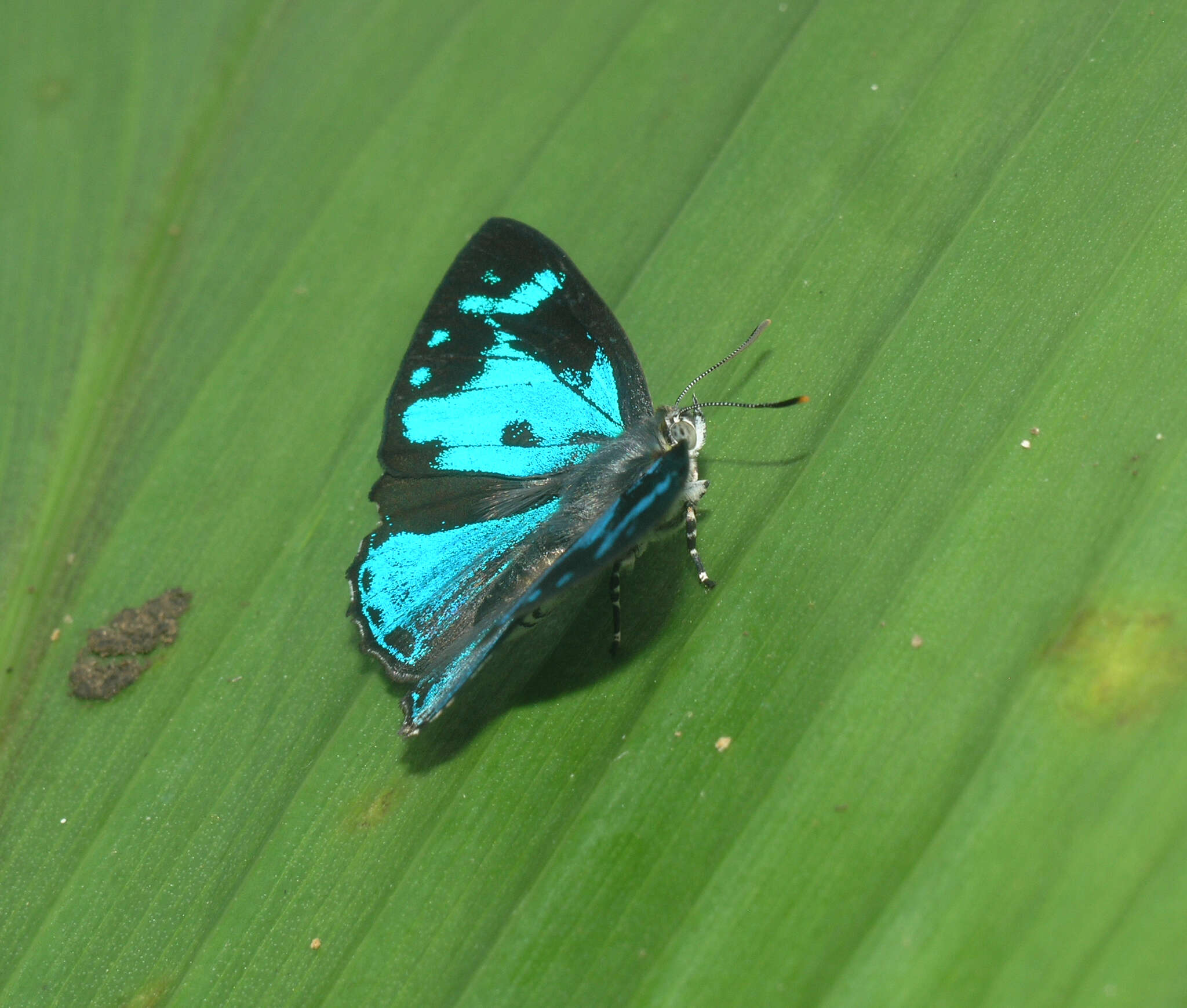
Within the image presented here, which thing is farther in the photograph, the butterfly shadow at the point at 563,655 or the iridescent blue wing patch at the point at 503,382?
the iridescent blue wing patch at the point at 503,382

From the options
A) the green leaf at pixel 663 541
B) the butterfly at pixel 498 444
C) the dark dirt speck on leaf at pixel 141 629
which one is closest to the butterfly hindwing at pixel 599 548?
the butterfly at pixel 498 444

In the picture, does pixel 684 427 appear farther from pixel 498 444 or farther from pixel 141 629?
pixel 141 629

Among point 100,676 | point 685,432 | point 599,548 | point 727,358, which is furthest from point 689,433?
point 100,676

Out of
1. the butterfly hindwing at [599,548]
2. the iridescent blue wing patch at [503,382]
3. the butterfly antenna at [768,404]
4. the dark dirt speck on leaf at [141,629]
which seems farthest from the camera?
the dark dirt speck on leaf at [141,629]

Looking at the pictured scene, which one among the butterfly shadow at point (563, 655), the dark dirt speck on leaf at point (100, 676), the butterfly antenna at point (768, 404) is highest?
the butterfly antenna at point (768, 404)

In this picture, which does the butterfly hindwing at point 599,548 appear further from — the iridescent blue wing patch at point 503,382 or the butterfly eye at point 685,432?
the iridescent blue wing patch at point 503,382

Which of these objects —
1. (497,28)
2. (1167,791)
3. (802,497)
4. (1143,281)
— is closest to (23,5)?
(497,28)

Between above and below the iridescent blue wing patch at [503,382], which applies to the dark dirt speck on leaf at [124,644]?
below

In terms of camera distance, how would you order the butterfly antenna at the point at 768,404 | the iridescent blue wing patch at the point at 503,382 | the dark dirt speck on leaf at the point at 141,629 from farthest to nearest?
the dark dirt speck on leaf at the point at 141,629, the iridescent blue wing patch at the point at 503,382, the butterfly antenna at the point at 768,404
